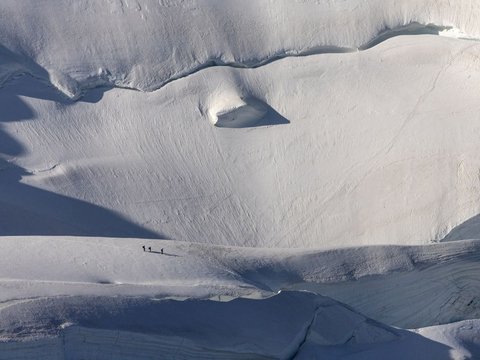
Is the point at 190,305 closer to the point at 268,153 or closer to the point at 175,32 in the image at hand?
the point at 268,153

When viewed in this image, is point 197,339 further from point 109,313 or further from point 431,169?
point 431,169

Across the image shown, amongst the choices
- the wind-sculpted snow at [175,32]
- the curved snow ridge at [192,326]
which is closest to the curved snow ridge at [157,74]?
the wind-sculpted snow at [175,32]

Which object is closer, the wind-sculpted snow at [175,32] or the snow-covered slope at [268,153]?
the snow-covered slope at [268,153]

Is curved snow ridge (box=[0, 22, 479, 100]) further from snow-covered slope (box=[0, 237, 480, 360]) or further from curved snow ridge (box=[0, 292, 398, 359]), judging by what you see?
curved snow ridge (box=[0, 292, 398, 359])

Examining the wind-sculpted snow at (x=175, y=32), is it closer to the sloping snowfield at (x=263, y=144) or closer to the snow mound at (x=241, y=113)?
the sloping snowfield at (x=263, y=144)

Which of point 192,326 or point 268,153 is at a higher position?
point 192,326

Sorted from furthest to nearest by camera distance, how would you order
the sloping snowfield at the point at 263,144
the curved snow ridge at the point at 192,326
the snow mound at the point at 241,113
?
1. the snow mound at the point at 241,113
2. the sloping snowfield at the point at 263,144
3. the curved snow ridge at the point at 192,326

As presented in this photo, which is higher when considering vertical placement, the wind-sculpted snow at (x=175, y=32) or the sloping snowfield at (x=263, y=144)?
the wind-sculpted snow at (x=175, y=32)

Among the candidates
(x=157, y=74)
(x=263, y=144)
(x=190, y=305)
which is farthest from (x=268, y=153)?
(x=190, y=305)
